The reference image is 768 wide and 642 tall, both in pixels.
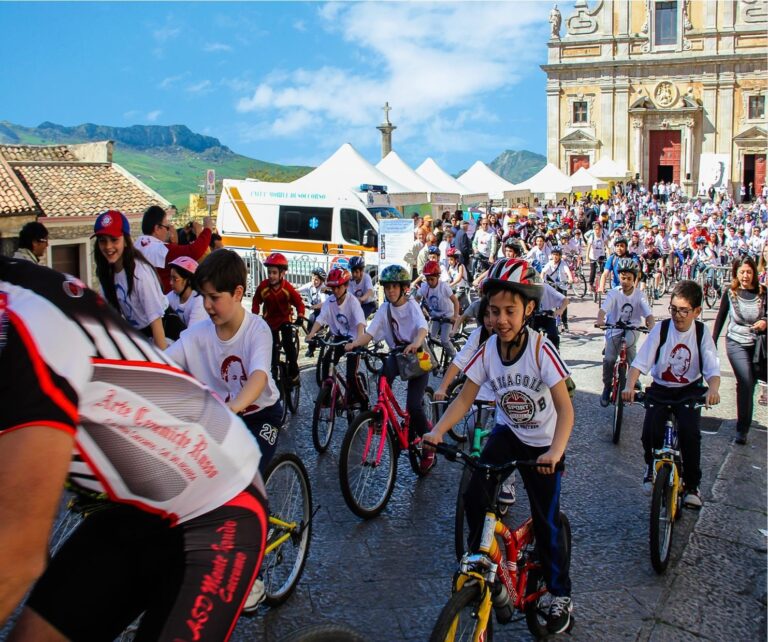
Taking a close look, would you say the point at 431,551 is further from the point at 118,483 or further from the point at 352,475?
the point at 118,483

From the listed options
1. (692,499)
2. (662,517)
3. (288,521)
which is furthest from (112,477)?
(692,499)

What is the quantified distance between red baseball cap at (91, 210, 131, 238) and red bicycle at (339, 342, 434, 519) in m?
2.15

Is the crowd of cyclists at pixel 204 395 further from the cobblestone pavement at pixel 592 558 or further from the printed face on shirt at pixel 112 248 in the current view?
the cobblestone pavement at pixel 592 558

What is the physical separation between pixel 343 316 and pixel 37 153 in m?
33.4

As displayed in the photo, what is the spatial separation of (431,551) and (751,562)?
2.06 meters

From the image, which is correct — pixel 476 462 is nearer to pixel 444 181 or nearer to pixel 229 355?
pixel 229 355

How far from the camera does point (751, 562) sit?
18.0 ft

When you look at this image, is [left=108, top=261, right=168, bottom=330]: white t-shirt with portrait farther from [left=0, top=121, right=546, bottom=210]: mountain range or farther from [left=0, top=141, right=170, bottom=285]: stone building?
[left=0, top=121, right=546, bottom=210]: mountain range

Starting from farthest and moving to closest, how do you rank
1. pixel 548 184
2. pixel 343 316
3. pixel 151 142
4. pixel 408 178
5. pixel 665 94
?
pixel 151 142, pixel 665 94, pixel 548 184, pixel 408 178, pixel 343 316

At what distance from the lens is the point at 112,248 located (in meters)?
6.11

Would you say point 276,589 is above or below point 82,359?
below

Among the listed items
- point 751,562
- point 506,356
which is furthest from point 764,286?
point 506,356

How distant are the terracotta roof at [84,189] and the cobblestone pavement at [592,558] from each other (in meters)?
26.0

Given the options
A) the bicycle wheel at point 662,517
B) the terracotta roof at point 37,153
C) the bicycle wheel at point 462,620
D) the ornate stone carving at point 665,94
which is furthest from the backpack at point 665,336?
the ornate stone carving at point 665,94
